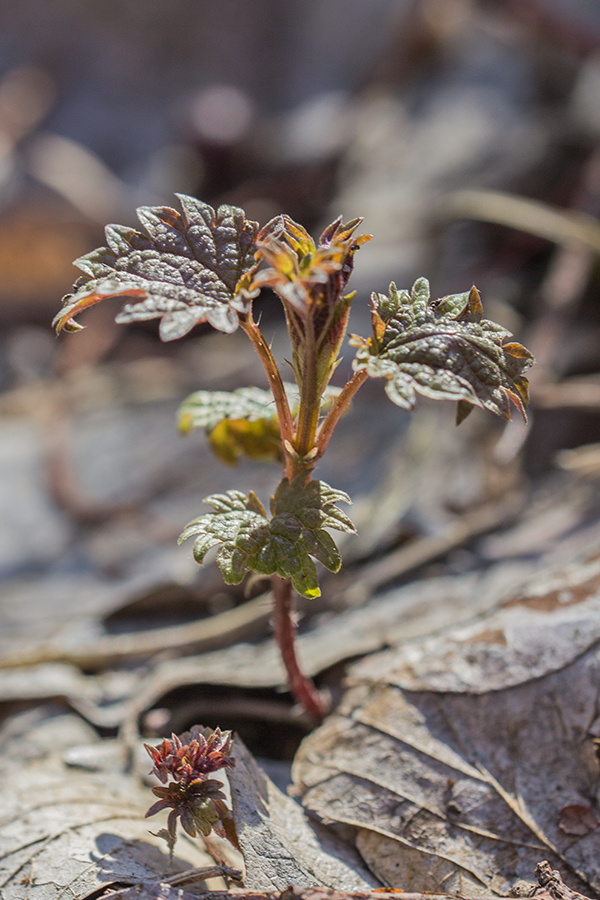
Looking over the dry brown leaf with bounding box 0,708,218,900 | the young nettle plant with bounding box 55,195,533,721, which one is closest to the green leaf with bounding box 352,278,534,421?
the young nettle plant with bounding box 55,195,533,721

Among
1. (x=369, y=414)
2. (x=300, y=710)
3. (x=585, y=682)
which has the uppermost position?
(x=369, y=414)

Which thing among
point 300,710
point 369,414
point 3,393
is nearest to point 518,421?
point 369,414

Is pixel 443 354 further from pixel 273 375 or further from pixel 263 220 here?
pixel 263 220

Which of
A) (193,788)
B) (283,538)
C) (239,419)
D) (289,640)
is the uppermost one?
(239,419)

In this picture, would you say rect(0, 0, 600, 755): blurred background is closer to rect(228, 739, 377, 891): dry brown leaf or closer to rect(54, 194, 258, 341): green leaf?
rect(228, 739, 377, 891): dry brown leaf

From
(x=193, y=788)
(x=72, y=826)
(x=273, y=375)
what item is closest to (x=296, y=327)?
(x=273, y=375)

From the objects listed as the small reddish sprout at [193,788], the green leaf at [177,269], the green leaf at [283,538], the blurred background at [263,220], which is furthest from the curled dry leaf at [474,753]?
the green leaf at [177,269]

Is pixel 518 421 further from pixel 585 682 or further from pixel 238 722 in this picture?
pixel 238 722
